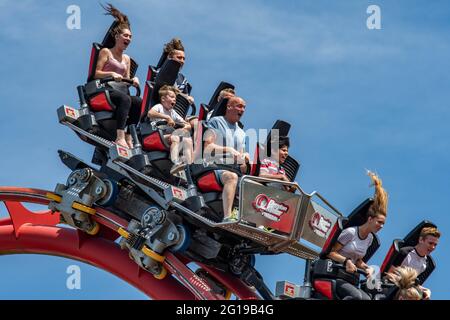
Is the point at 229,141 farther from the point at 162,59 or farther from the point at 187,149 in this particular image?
the point at 162,59

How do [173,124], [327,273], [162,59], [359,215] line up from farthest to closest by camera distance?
[162,59] → [173,124] → [359,215] → [327,273]

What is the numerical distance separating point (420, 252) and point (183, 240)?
2.13m

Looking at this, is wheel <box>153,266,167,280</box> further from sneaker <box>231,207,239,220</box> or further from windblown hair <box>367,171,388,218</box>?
windblown hair <box>367,171,388,218</box>

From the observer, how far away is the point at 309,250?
11.1 metres

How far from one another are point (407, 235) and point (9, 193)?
403 cm

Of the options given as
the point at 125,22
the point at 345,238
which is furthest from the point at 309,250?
the point at 125,22

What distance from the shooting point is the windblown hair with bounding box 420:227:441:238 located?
1106 centimetres

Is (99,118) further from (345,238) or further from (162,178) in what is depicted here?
(345,238)

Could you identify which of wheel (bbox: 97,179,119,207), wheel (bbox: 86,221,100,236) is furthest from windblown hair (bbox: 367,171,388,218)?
wheel (bbox: 86,221,100,236)

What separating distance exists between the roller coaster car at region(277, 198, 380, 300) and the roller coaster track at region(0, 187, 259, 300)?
971 millimetres

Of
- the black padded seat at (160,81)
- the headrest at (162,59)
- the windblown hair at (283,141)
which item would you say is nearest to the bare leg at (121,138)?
the black padded seat at (160,81)

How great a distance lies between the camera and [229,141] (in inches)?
439

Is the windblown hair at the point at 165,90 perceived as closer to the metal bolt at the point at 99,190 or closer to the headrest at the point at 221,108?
the headrest at the point at 221,108

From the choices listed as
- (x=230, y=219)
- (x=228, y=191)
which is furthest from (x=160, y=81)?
(x=230, y=219)
